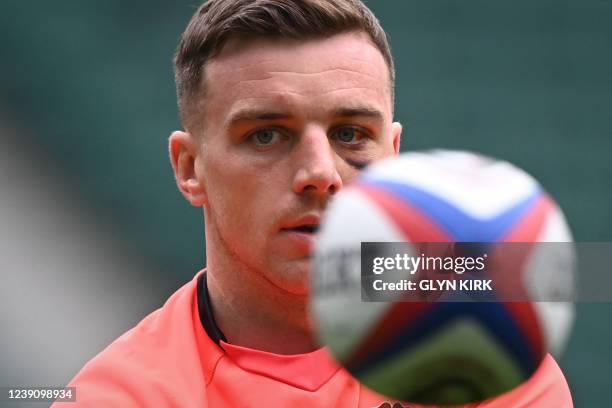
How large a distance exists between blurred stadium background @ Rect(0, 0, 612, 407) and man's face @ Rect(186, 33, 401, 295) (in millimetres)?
4456

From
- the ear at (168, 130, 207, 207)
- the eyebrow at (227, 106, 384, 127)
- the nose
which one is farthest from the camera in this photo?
the ear at (168, 130, 207, 207)

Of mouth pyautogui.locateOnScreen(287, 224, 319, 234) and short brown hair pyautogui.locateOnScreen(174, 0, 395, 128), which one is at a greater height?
short brown hair pyautogui.locateOnScreen(174, 0, 395, 128)

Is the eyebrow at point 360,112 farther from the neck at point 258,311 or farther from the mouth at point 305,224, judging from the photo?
the neck at point 258,311

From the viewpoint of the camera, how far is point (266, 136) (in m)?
3.10

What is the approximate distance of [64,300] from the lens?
7.37 metres

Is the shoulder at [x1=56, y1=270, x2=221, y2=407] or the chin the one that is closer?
the chin

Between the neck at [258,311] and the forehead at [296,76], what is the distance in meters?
0.49

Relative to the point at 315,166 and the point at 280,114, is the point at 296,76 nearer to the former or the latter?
the point at 280,114

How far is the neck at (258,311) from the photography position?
10.5ft

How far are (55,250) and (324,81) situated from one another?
4.95 meters

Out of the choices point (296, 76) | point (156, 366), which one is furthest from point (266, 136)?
point (156, 366)

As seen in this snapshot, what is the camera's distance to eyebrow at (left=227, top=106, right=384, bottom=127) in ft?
10.00

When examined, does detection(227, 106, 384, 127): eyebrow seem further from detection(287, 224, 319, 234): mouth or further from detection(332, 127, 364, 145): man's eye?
detection(287, 224, 319, 234): mouth

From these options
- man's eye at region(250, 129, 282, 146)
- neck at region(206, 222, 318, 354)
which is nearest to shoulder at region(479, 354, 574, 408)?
neck at region(206, 222, 318, 354)
